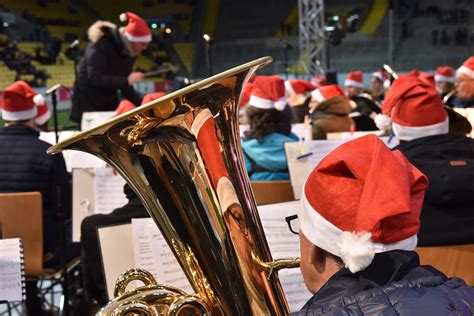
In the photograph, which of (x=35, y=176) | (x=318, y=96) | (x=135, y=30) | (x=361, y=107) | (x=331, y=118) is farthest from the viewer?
(x=361, y=107)

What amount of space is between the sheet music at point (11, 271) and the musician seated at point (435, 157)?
120cm

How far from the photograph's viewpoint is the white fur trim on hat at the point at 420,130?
2.20 m

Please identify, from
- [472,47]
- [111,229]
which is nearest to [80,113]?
[111,229]

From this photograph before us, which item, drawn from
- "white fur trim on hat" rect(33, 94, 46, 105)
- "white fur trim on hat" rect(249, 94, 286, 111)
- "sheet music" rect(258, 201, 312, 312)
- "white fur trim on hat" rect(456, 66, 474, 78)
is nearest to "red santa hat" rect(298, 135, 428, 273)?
"sheet music" rect(258, 201, 312, 312)

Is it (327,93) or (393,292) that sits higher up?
Answer: (393,292)

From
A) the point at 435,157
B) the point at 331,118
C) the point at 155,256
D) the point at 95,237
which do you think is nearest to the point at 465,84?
the point at 331,118

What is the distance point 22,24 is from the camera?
1437cm

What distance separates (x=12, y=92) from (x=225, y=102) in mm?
2367

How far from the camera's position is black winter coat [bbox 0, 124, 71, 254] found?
2.93 meters

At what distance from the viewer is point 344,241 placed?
3.23 ft

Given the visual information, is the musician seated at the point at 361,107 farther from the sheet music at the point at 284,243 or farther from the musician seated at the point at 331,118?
the sheet music at the point at 284,243

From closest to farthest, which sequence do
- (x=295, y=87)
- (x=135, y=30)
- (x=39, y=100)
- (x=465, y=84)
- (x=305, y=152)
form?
1. (x=305, y=152)
2. (x=39, y=100)
3. (x=135, y=30)
4. (x=465, y=84)
5. (x=295, y=87)

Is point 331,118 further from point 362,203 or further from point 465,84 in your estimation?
point 362,203

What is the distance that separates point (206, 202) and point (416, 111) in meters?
1.28
